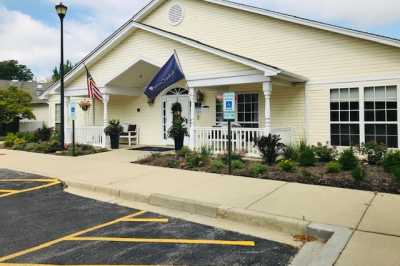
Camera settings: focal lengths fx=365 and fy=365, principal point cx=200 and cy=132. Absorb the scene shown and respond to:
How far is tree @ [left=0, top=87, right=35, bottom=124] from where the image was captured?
966 inches

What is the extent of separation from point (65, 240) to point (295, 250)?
3199 mm

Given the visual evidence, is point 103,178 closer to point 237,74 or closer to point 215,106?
point 237,74

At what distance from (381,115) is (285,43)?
4.39 metres

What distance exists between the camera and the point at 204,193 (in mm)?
7531

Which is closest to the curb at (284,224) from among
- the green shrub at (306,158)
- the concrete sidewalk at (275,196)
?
the concrete sidewalk at (275,196)

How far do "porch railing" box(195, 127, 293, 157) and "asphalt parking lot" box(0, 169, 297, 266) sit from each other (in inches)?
245

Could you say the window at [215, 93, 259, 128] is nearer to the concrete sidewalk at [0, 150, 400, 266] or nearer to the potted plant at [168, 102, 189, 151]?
the potted plant at [168, 102, 189, 151]

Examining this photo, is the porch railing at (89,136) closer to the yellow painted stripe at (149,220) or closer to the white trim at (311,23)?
the white trim at (311,23)

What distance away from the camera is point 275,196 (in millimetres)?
7188

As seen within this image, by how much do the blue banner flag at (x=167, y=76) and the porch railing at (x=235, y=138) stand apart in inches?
81.1

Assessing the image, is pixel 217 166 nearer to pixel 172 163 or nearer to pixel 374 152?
pixel 172 163

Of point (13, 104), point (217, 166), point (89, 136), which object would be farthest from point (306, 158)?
point (13, 104)

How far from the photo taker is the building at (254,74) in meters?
11.9

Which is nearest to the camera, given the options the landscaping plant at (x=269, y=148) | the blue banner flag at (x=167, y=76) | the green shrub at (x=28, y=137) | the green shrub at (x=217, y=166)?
the green shrub at (x=217, y=166)
